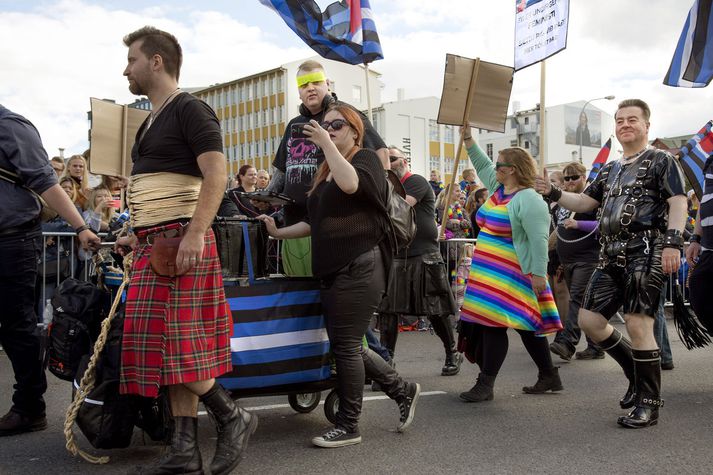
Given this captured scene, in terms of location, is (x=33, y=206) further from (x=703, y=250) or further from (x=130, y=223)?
(x=703, y=250)

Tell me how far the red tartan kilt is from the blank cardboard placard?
406cm

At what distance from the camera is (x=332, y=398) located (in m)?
4.63

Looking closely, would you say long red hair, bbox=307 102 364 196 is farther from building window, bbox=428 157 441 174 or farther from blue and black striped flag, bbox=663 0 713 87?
building window, bbox=428 157 441 174

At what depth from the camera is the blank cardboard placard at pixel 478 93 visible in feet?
23.3

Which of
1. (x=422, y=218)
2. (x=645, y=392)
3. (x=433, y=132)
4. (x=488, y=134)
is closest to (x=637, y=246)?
(x=645, y=392)

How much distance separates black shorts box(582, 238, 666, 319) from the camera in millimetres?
4754

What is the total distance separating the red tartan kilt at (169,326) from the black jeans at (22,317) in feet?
3.79

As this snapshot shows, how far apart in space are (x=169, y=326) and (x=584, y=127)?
288 feet

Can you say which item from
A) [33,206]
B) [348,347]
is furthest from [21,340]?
[348,347]

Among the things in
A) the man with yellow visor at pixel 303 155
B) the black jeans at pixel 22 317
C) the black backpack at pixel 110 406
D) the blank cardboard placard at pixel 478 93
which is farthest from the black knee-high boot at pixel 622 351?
the black jeans at pixel 22 317

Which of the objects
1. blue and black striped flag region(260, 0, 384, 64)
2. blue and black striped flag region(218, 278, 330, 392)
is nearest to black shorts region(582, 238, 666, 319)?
blue and black striped flag region(218, 278, 330, 392)

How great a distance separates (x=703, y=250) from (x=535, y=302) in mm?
1222

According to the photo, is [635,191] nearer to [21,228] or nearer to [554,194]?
[554,194]

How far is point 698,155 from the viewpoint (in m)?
6.46
